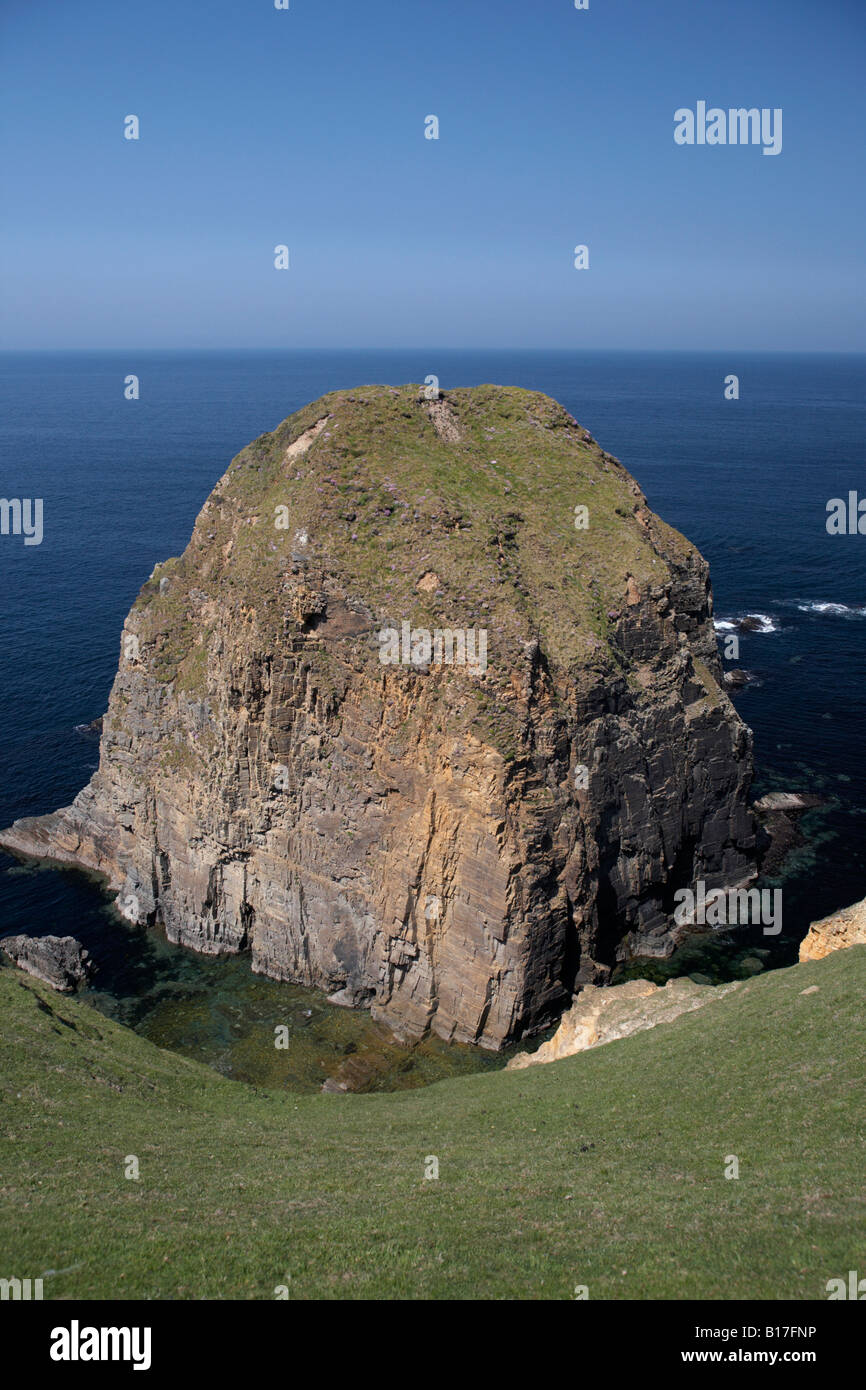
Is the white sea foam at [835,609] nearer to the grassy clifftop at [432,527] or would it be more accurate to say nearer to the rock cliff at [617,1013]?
the grassy clifftop at [432,527]

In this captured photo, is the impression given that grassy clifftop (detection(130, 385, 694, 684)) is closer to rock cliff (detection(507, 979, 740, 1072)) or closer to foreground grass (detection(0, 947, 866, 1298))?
rock cliff (detection(507, 979, 740, 1072))

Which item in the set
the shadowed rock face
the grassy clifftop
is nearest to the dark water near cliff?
the shadowed rock face

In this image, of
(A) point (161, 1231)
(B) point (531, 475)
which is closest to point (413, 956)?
(A) point (161, 1231)

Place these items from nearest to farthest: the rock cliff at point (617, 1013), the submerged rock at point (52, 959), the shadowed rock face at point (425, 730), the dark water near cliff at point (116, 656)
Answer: the rock cliff at point (617, 1013) → the shadowed rock face at point (425, 730) → the dark water near cliff at point (116, 656) → the submerged rock at point (52, 959)

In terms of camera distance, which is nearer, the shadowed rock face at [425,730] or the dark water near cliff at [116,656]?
the shadowed rock face at [425,730]

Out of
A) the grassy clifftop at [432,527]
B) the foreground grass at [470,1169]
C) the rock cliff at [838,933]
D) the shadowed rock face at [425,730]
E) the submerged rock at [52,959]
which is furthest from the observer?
the submerged rock at [52,959]

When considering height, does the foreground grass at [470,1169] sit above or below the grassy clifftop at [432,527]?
below

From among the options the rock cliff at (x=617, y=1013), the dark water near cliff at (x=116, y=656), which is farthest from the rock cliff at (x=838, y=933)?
the dark water near cliff at (x=116, y=656)
